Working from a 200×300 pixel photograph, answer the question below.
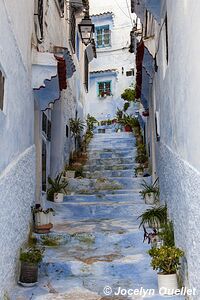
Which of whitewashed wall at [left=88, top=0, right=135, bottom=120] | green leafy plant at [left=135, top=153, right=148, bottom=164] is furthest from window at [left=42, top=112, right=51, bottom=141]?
whitewashed wall at [left=88, top=0, right=135, bottom=120]

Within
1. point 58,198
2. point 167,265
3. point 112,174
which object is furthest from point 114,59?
point 167,265

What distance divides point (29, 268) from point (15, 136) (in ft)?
6.53

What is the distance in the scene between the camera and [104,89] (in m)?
24.8

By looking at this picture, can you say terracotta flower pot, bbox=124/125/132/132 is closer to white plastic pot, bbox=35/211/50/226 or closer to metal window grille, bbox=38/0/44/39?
metal window grille, bbox=38/0/44/39

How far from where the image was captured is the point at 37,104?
861 cm

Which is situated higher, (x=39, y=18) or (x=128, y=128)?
(x=39, y=18)

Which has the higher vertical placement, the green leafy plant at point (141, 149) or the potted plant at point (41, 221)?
the green leafy plant at point (141, 149)

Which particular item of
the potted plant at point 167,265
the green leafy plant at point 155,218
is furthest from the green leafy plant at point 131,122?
the potted plant at point 167,265

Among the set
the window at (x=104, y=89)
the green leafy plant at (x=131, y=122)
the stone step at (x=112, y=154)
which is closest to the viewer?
the stone step at (x=112, y=154)

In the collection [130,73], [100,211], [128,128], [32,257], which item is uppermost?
[130,73]

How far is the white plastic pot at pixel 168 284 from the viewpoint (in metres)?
5.03

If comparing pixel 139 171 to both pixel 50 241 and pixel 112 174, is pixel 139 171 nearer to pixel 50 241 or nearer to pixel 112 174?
pixel 112 174

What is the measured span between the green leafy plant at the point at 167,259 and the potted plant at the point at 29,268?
183 centimetres

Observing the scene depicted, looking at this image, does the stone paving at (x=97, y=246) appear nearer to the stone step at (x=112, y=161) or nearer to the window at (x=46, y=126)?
the stone step at (x=112, y=161)
